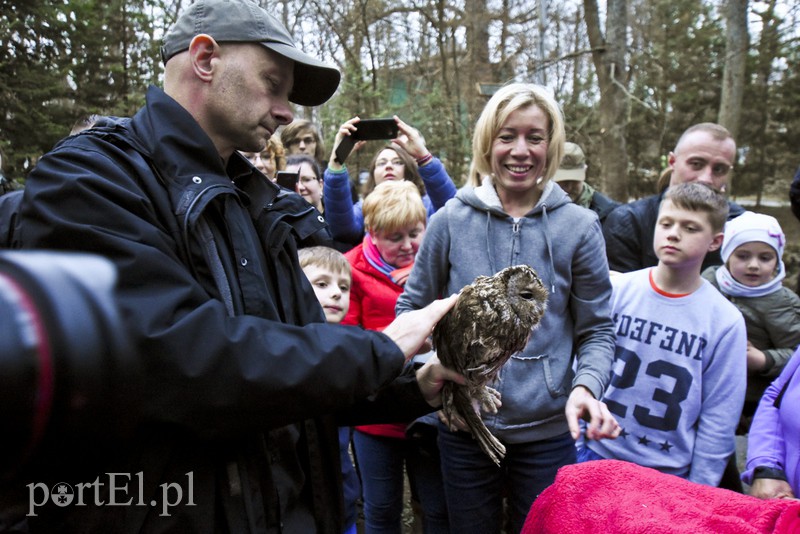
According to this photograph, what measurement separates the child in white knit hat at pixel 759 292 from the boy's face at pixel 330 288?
2.07 metres

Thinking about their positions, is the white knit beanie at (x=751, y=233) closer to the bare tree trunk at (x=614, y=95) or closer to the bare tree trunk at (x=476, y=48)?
the bare tree trunk at (x=614, y=95)

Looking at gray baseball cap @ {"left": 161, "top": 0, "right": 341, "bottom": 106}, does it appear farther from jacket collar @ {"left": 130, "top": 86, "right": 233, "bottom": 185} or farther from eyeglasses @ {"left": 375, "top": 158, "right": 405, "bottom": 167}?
eyeglasses @ {"left": 375, "top": 158, "right": 405, "bottom": 167}

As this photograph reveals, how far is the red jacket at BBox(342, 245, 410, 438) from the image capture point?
9.76 ft

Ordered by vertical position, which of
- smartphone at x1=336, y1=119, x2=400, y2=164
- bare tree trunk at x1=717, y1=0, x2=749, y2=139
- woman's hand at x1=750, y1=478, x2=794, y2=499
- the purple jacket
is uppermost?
bare tree trunk at x1=717, y1=0, x2=749, y2=139

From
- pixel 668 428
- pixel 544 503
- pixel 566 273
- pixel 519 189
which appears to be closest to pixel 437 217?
pixel 519 189

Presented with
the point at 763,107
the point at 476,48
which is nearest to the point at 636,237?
the point at 476,48

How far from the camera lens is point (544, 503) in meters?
1.73

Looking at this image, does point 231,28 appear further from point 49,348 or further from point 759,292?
point 759,292

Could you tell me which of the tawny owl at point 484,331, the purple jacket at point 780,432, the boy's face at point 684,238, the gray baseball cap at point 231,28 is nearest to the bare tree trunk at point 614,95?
the boy's face at point 684,238

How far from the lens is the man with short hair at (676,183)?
3291 mm

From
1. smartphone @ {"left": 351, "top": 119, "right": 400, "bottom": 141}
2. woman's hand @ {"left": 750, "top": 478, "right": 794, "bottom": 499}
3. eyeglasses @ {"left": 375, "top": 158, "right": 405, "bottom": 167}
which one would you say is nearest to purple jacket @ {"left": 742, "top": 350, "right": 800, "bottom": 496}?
woman's hand @ {"left": 750, "top": 478, "right": 794, "bottom": 499}

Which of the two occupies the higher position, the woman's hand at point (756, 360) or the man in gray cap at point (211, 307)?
the man in gray cap at point (211, 307)

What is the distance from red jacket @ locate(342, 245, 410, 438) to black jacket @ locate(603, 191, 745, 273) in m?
1.50

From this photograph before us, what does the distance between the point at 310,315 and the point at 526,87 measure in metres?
1.37
